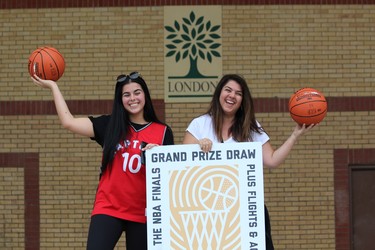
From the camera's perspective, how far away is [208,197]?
618 centimetres

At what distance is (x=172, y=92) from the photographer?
441 inches

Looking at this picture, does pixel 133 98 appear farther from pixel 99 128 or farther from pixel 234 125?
pixel 234 125

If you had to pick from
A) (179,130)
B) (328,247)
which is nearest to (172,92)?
(179,130)

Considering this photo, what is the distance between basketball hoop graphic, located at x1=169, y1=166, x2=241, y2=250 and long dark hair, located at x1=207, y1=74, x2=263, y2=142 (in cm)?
26

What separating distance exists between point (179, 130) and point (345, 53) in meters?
2.40

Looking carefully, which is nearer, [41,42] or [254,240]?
[254,240]

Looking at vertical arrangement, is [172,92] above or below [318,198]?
above

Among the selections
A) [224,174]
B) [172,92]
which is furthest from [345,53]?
[224,174]

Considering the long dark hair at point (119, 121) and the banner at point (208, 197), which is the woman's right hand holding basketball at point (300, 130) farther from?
the long dark hair at point (119, 121)

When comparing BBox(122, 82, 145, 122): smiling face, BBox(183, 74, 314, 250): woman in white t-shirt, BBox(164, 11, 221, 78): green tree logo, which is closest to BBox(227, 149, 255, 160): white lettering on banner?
BBox(183, 74, 314, 250): woman in white t-shirt

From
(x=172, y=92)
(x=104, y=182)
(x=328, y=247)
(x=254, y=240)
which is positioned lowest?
(x=328, y=247)

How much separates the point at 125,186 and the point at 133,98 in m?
0.64

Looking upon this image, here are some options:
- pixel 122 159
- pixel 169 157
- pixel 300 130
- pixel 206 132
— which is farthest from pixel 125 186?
pixel 300 130

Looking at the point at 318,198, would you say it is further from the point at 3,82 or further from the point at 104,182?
the point at 104,182
